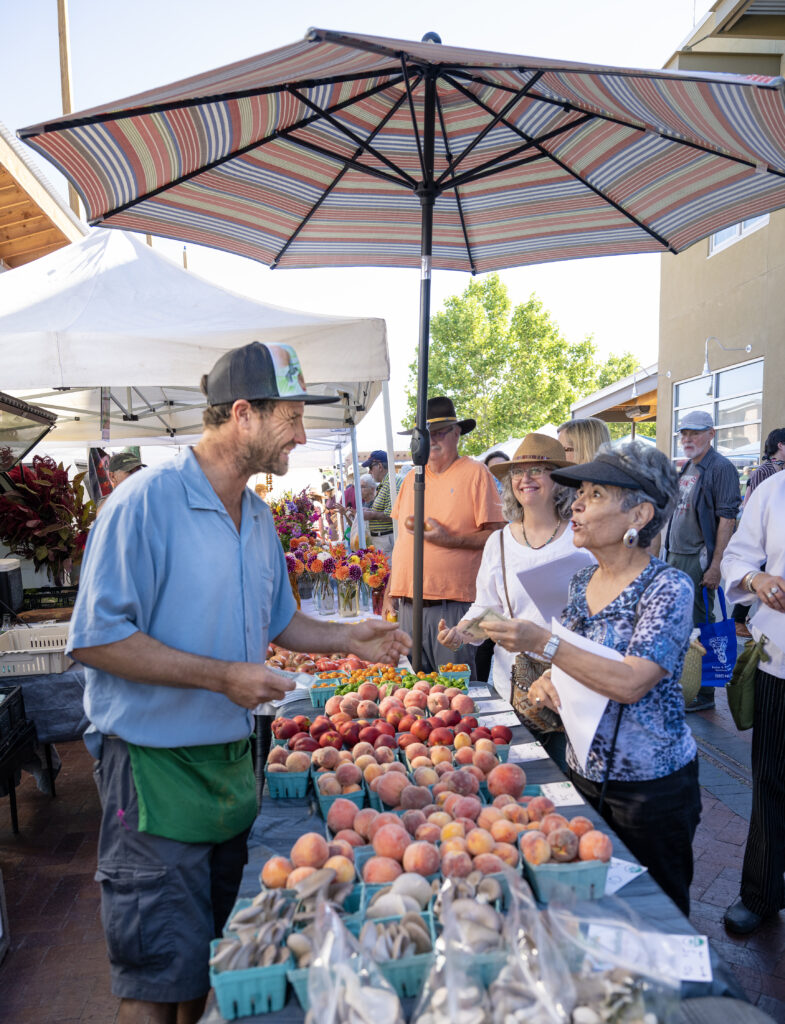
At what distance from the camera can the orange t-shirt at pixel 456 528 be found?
160 inches

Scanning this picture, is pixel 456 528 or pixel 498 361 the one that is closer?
pixel 456 528

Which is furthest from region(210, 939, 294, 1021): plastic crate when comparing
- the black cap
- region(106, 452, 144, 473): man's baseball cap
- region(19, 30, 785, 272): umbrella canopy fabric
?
region(106, 452, 144, 473): man's baseball cap

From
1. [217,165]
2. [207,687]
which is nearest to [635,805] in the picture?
[207,687]

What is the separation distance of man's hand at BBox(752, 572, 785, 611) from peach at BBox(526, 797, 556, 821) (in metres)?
1.39

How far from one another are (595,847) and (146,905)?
3.69ft

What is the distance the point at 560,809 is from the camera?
6.27ft

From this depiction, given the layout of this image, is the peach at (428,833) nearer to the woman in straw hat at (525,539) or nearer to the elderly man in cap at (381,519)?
the woman in straw hat at (525,539)

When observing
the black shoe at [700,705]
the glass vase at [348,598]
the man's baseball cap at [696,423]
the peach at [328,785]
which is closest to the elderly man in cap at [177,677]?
the peach at [328,785]

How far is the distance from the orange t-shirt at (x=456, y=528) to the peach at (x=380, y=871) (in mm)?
2561

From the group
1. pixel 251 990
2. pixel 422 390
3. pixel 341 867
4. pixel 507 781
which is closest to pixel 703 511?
pixel 422 390

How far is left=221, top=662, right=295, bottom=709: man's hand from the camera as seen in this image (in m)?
1.72

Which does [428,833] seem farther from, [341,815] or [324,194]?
[324,194]

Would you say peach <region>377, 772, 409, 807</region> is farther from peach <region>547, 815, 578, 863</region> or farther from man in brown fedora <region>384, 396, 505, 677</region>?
man in brown fedora <region>384, 396, 505, 677</region>

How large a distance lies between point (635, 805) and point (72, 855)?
3143 mm
